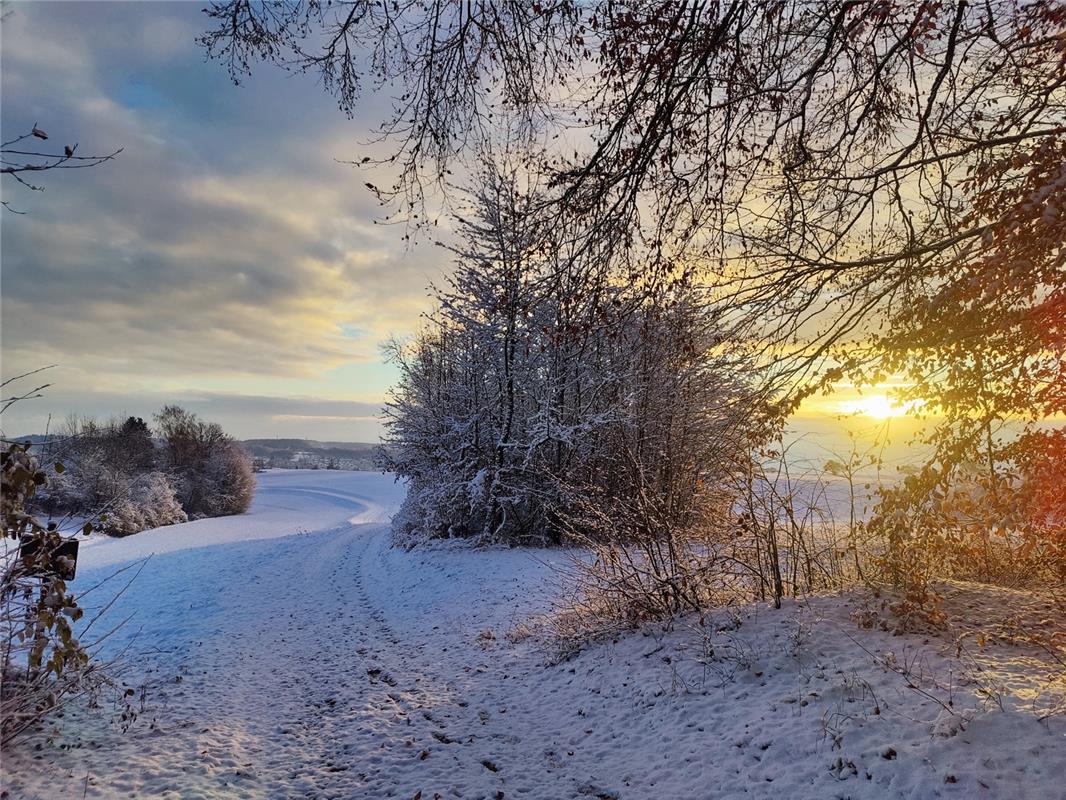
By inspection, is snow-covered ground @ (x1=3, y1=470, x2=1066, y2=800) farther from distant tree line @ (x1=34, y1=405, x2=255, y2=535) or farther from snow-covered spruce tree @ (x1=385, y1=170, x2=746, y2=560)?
distant tree line @ (x1=34, y1=405, x2=255, y2=535)

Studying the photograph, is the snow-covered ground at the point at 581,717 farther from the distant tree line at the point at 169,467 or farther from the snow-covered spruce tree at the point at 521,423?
the distant tree line at the point at 169,467

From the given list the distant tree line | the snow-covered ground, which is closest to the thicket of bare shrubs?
the snow-covered ground

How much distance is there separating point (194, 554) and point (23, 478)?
535 inches

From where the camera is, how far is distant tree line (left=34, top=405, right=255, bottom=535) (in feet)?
89.7

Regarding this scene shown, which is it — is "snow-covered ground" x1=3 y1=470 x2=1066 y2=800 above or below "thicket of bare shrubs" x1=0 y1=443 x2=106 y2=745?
below

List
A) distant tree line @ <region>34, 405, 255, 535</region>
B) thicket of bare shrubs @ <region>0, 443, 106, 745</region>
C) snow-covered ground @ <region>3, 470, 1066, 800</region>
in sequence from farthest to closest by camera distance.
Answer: distant tree line @ <region>34, 405, 255, 535</region> → snow-covered ground @ <region>3, 470, 1066, 800</region> → thicket of bare shrubs @ <region>0, 443, 106, 745</region>

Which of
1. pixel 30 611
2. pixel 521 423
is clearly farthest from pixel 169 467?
pixel 30 611

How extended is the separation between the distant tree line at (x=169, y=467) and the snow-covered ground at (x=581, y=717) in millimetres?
23045

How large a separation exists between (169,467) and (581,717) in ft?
128

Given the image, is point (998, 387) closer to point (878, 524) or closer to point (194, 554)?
point (878, 524)

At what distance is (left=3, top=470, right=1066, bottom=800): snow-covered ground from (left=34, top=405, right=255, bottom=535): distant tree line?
23.0 metres

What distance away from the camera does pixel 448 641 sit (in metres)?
8.62

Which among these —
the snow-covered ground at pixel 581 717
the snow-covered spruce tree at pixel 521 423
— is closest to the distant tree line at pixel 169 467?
the snow-covered spruce tree at pixel 521 423

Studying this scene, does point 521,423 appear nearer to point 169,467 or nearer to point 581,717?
point 581,717
